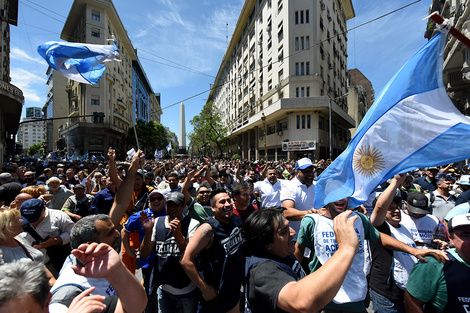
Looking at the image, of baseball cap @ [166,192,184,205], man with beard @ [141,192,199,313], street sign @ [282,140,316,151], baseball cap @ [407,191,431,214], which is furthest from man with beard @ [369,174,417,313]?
street sign @ [282,140,316,151]

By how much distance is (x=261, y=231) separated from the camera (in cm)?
165

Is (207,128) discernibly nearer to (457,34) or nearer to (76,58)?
(76,58)

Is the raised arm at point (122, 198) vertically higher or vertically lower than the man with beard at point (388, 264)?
higher

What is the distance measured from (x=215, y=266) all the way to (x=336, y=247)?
115 cm

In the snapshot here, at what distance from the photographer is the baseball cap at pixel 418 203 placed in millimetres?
3071

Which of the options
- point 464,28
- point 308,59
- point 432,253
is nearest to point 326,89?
point 308,59

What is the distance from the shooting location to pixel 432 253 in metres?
1.76

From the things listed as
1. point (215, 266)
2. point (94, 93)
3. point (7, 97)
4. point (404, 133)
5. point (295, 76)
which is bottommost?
point (215, 266)

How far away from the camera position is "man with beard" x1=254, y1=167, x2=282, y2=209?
16.8 ft

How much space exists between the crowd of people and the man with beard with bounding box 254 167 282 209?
1.08m

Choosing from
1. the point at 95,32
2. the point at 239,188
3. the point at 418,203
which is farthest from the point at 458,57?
the point at 95,32

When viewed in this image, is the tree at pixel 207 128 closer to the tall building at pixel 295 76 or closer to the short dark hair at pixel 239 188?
A: the tall building at pixel 295 76

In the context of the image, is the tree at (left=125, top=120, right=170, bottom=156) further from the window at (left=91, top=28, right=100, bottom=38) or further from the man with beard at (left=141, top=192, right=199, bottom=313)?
the man with beard at (left=141, top=192, right=199, bottom=313)

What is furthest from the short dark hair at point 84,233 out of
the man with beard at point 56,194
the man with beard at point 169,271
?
the man with beard at point 56,194
